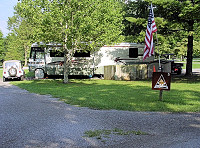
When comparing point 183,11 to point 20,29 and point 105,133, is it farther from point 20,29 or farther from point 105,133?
point 20,29

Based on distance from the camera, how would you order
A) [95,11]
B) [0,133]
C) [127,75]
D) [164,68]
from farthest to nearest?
1. [164,68]
2. [127,75]
3. [95,11]
4. [0,133]

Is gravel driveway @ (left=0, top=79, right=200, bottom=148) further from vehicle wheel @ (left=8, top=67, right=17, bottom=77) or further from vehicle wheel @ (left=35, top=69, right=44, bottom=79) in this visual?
vehicle wheel @ (left=35, top=69, right=44, bottom=79)

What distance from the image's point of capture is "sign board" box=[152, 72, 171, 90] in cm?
970

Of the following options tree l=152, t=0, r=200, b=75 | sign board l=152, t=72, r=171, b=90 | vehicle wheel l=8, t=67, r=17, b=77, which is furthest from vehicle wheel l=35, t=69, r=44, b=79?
sign board l=152, t=72, r=171, b=90

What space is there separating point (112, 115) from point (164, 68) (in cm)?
1784

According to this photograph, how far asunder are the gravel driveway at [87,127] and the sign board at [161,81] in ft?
7.04

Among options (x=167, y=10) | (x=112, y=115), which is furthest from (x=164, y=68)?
(x=112, y=115)

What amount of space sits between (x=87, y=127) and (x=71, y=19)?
12467 millimetres

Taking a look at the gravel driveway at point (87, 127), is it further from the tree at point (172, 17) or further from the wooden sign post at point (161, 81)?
the tree at point (172, 17)

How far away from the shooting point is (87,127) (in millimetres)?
6211

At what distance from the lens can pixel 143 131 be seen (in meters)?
5.84

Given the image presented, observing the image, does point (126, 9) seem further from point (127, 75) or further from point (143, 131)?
point (143, 131)

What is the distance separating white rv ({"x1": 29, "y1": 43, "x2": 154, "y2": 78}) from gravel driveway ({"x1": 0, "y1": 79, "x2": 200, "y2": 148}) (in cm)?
1511

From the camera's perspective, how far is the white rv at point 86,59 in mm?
23938
